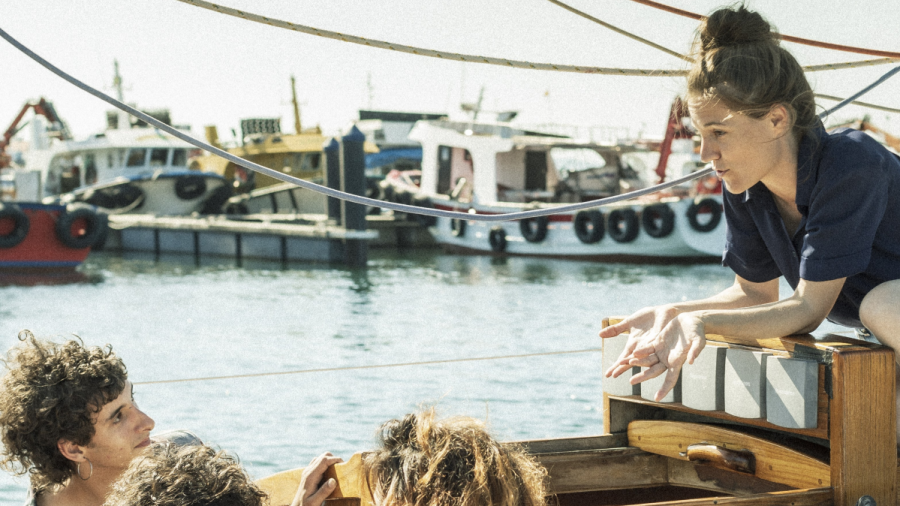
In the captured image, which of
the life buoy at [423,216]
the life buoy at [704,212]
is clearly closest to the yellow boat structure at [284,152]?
the life buoy at [423,216]

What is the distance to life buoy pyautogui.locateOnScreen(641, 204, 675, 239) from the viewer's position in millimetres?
17969

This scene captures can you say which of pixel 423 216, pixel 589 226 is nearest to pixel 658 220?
pixel 589 226

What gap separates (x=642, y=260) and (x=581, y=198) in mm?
2871

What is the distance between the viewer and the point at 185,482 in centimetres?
91

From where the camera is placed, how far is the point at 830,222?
148 cm

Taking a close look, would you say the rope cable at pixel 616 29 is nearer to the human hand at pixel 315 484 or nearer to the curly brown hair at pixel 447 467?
the human hand at pixel 315 484

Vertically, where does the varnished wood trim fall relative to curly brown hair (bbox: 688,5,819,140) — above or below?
below

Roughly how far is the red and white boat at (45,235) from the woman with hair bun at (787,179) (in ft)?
56.6

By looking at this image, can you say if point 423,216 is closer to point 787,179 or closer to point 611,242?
point 611,242

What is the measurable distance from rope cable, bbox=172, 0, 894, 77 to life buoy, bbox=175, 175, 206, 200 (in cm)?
2392

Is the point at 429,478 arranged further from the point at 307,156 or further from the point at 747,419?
the point at 307,156

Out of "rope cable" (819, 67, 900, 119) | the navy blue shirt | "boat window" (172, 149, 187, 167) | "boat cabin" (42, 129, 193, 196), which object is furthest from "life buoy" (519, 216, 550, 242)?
the navy blue shirt

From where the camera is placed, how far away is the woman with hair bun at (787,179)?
1.46m

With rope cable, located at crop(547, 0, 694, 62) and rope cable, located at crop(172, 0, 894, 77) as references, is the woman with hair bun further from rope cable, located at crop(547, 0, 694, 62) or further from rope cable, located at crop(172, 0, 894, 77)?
rope cable, located at crop(547, 0, 694, 62)
